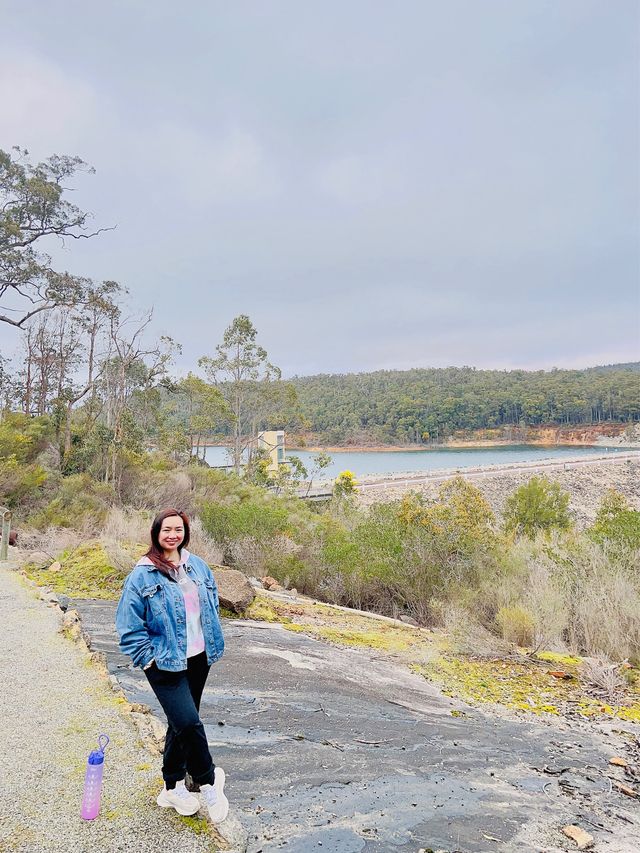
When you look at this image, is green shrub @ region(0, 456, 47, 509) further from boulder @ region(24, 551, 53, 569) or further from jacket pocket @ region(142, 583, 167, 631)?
jacket pocket @ region(142, 583, 167, 631)

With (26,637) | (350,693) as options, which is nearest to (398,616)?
(350,693)

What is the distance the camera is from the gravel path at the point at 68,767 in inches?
106

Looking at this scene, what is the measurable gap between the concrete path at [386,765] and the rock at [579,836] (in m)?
0.06

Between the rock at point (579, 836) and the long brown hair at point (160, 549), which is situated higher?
the long brown hair at point (160, 549)

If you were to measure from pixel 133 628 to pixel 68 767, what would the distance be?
1372 mm

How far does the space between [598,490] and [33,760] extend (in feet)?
156

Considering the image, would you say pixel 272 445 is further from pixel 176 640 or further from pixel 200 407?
pixel 176 640

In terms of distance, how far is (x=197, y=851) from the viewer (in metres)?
2.64

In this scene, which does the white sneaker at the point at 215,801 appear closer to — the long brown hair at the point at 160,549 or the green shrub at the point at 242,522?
the long brown hair at the point at 160,549

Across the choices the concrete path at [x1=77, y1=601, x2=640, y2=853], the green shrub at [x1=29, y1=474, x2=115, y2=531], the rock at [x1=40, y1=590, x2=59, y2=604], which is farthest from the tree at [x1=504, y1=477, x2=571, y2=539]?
the concrete path at [x1=77, y1=601, x2=640, y2=853]

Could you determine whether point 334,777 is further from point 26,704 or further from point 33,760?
point 26,704

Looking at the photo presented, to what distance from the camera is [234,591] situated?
805 cm

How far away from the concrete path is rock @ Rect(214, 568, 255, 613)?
181cm

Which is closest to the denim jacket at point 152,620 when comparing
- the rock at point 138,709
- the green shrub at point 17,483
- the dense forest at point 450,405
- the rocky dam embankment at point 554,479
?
the rock at point 138,709
